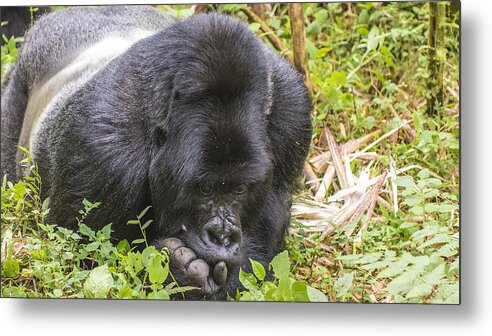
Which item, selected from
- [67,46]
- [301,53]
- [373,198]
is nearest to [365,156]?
[373,198]

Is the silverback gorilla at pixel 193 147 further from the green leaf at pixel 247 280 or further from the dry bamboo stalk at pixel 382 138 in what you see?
the dry bamboo stalk at pixel 382 138

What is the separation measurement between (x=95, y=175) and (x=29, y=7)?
0.86m

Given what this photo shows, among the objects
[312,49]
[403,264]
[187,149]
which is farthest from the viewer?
[312,49]

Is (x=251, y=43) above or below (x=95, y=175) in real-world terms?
above

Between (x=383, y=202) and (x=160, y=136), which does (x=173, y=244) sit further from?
(x=383, y=202)

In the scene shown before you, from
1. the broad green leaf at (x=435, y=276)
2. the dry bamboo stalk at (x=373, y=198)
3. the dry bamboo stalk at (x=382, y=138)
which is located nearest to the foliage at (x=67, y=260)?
the dry bamboo stalk at (x=373, y=198)

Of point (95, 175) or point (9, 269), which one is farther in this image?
point (9, 269)

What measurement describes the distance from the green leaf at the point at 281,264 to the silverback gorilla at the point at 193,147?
0.07m

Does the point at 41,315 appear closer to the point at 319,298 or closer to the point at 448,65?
the point at 319,298

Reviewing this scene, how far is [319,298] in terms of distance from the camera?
11.8ft

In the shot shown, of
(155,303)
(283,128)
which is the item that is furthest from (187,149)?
(155,303)

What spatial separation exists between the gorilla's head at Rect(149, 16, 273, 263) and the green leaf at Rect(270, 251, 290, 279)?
25cm

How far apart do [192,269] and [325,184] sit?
813mm

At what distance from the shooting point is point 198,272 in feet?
11.3
